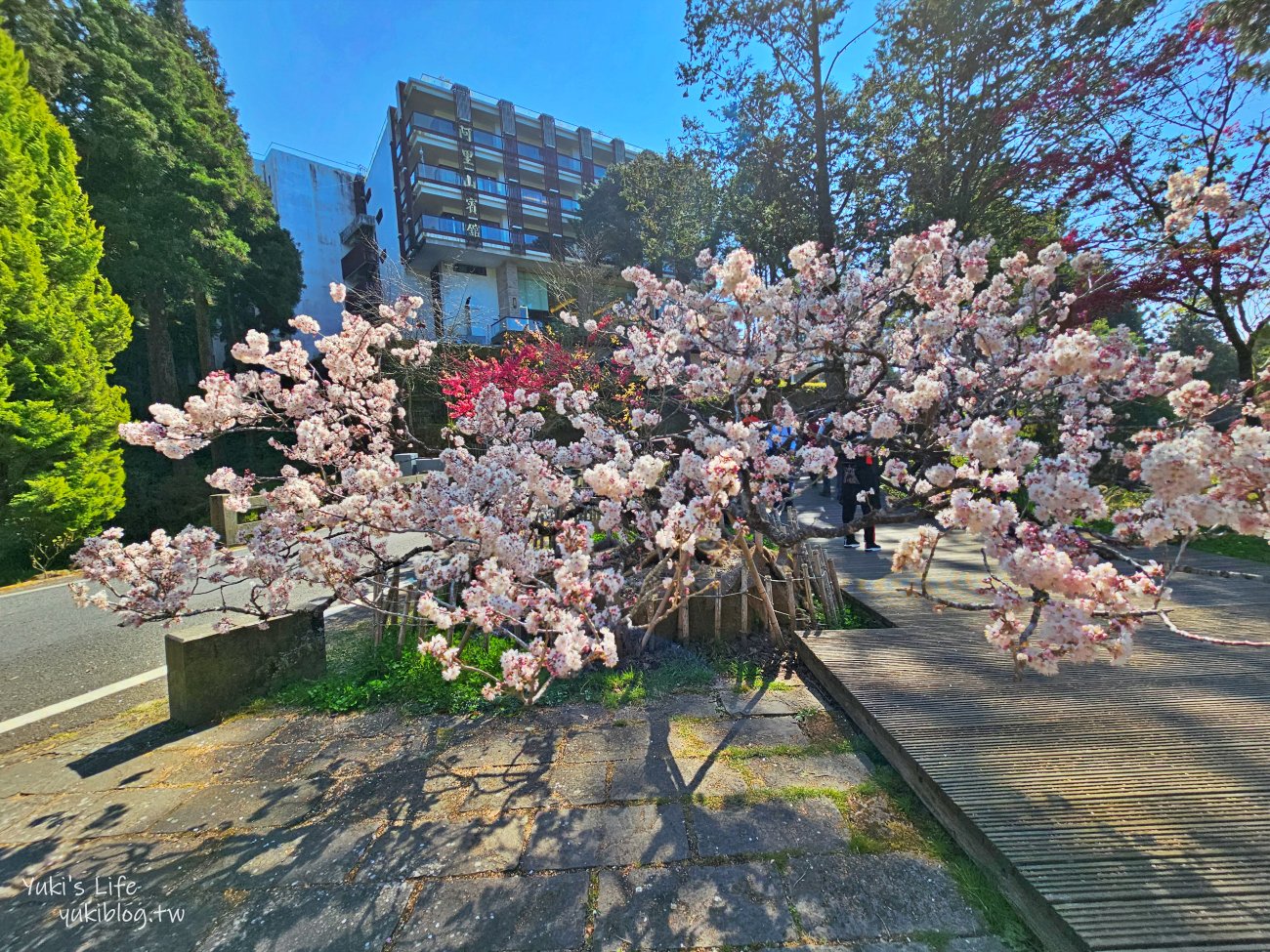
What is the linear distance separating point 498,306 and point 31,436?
18108 millimetres

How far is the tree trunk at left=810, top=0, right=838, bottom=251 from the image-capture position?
29.3ft

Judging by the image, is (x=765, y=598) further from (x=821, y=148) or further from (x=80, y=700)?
(x=821, y=148)

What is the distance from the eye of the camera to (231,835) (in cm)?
224

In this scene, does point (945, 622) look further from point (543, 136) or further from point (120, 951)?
point (543, 136)

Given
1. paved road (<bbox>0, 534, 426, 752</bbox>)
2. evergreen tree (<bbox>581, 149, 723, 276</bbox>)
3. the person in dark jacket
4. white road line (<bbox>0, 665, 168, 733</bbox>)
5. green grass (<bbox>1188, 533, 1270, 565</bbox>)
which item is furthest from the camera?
evergreen tree (<bbox>581, 149, 723, 276</bbox>)

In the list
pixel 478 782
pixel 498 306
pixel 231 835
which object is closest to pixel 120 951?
pixel 231 835

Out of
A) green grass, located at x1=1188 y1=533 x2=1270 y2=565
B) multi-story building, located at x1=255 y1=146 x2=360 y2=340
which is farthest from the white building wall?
green grass, located at x1=1188 y1=533 x2=1270 y2=565

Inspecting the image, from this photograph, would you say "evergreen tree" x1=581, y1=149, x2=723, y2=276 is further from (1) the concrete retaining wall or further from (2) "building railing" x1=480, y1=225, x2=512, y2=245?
(1) the concrete retaining wall

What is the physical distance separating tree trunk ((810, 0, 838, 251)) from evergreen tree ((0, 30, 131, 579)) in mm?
12611

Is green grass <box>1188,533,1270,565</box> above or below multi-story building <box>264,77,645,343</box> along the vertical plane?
below

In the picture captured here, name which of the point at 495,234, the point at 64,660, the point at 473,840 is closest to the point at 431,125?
the point at 495,234

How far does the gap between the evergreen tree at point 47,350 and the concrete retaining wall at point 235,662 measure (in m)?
7.30

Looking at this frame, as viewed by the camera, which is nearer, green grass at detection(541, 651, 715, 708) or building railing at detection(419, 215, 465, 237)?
green grass at detection(541, 651, 715, 708)

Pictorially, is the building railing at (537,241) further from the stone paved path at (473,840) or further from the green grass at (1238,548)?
the stone paved path at (473,840)
